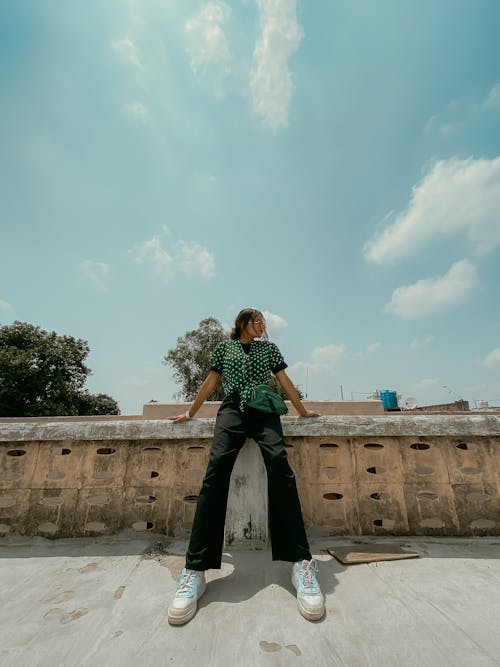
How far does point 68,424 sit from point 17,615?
1.19 m

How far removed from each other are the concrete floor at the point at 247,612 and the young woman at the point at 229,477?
0.28 feet

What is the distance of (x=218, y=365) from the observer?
2.34 m

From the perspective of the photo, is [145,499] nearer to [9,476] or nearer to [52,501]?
[52,501]

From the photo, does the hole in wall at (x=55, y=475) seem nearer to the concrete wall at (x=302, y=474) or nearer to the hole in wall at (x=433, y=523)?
the concrete wall at (x=302, y=474)

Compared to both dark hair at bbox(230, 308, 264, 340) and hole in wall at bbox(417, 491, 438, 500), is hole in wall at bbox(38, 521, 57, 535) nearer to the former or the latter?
dark hair at bbox(230, 308, 264, 340)

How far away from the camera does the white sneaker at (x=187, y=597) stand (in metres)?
1.34

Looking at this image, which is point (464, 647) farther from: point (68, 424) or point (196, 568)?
point (68, 424)

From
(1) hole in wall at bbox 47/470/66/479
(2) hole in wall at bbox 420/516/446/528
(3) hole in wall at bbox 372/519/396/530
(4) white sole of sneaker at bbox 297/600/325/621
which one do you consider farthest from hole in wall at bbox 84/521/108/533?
(2) hole in wall at bbox 420/516/446/528

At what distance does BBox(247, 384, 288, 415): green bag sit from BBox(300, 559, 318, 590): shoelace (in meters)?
0.78

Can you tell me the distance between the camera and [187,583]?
59.6 inches

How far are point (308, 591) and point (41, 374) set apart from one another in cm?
2413

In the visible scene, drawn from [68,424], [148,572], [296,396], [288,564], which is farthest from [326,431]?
[68,424]

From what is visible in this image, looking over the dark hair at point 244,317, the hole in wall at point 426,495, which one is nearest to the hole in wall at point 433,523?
the hole in wall at point 426,495

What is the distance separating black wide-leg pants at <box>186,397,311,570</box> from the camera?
169cm
